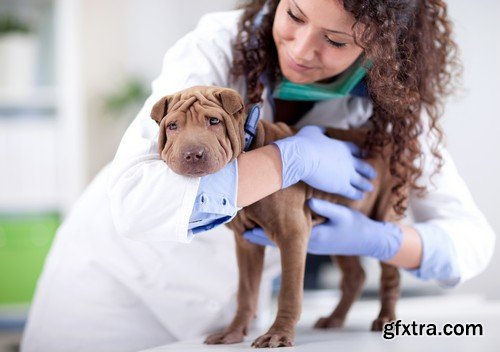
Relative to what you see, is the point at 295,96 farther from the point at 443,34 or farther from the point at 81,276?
the point at 81,276

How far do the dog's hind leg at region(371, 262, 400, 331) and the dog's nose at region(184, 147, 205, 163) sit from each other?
0.61 m

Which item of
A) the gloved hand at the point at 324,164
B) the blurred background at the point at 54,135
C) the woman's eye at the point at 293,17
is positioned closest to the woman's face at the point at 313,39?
the woman's eye at the point at 293,17

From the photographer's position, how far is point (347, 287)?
136cm

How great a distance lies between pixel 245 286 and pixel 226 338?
109mm

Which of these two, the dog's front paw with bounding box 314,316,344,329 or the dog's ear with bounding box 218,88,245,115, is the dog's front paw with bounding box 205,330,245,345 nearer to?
the dog's front paw with bounding box 314,316,344,329

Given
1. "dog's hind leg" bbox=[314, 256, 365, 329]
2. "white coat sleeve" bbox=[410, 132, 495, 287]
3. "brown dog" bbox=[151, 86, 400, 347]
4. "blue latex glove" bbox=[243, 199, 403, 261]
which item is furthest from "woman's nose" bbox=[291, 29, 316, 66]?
"dog's hind leg" bbox=[314, 256, 365, 329]

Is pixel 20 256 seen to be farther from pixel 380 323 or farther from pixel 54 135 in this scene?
pixel 380 323

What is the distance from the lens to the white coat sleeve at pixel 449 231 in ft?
4.33

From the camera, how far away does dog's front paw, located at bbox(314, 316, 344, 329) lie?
132cm

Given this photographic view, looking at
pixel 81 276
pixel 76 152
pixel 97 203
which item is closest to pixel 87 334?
pixel 81 276

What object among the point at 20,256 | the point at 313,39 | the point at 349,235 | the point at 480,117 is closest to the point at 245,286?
the point at 349,235

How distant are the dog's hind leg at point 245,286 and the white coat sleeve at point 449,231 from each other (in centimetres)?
38

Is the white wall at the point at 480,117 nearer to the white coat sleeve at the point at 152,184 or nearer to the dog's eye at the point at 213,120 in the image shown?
the white coat sleeve at the point at 152,184

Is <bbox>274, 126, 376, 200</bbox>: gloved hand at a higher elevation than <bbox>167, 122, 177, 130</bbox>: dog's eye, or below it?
below
